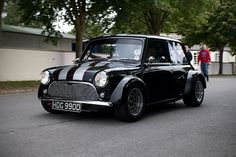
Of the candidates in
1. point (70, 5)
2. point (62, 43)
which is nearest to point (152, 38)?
point (70, 5)

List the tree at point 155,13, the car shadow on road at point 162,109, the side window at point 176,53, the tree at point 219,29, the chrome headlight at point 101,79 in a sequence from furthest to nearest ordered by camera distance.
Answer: the tree at point 219,29
the tree at point 155,13
the side window at point 176,53
the car shadow on road at point 162,109
the chrome headlight at point 101,79

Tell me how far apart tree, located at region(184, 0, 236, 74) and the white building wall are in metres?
19.4

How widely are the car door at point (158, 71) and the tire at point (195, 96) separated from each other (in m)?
0.97

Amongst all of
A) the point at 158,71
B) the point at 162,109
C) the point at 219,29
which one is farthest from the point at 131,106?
the point at 219,29

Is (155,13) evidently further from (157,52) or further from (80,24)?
(157,52)

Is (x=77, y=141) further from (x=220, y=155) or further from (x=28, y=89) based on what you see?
(x=28, y=89)

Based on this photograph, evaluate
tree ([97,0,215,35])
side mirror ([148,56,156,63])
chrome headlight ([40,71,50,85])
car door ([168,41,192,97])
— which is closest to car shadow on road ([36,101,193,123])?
car door ([168,41,192,97])

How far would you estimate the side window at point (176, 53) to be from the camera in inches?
365

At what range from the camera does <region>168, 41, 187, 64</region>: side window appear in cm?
927

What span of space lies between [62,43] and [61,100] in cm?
2910

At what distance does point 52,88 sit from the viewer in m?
7.67

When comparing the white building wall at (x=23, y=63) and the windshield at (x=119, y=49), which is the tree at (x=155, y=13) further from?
the windshield at (x=119, y=49)

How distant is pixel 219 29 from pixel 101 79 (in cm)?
3352

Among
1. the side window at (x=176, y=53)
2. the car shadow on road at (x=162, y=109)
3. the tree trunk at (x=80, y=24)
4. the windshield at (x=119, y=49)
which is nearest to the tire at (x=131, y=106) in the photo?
the car shadow on road at (x=162, y=109)
